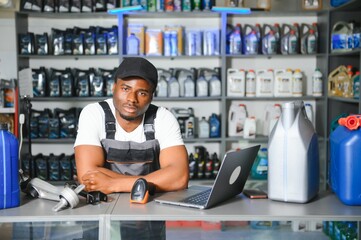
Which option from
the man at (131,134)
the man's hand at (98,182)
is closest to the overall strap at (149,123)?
the man at (131,134)

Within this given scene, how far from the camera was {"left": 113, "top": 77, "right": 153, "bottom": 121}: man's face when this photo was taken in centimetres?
226

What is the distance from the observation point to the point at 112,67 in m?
5.26

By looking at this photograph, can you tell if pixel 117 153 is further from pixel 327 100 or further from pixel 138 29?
pixel 327 100

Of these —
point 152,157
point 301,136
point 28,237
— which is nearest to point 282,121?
point 301,136

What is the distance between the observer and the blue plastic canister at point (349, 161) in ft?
5.76

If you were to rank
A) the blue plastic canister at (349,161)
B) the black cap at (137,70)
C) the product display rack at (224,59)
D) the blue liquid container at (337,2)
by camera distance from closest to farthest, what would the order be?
the blue plastic canister at (349,161) → the black cap at (137,70) → the blue liquid container at (337,2) → the product display rack at (224,59)

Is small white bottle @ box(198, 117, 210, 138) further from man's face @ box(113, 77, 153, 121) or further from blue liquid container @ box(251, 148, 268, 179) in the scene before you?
man's face @ box(113, 77, 153, 121)

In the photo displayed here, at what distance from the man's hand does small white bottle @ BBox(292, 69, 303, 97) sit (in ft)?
11.3

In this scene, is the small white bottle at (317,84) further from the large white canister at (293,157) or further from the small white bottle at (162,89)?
the large white canister at (293,157)

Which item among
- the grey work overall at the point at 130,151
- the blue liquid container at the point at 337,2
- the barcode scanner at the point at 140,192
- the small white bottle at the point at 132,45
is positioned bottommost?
the barcode scanner at the point at 140,192

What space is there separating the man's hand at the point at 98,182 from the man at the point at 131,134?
10 cm

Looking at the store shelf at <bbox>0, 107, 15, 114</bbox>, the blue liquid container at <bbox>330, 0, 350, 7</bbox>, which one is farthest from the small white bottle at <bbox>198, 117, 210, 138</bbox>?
the store shelf at <bbox>0, 107, 15, 114</bbox>

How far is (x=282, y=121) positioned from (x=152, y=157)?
2.59ft

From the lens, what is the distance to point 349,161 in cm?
177
